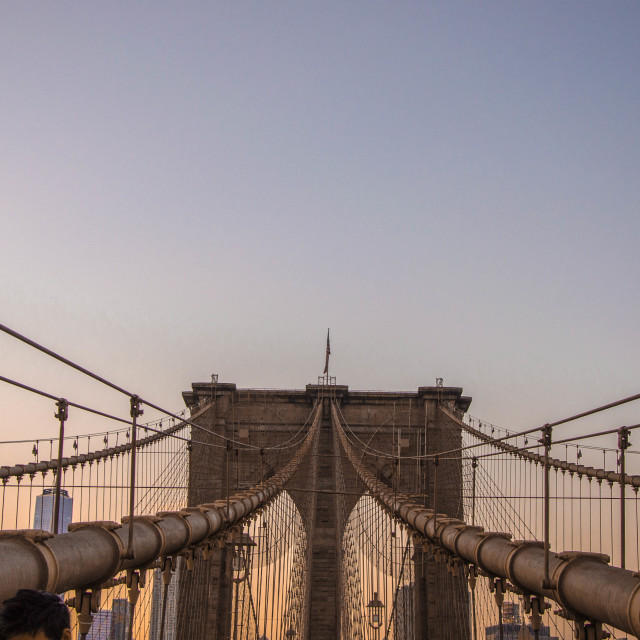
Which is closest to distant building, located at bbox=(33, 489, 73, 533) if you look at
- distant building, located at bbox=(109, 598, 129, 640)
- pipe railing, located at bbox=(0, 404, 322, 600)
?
pipe railing, located at bbox=(0, 404, 322, 600)

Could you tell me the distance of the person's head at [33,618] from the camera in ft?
7.13

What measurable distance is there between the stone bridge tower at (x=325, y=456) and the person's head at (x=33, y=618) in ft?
70.3

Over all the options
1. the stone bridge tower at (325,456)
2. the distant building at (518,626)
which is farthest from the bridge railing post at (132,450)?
the stone bridge tower at (325,456)

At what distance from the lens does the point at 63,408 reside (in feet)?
14.4

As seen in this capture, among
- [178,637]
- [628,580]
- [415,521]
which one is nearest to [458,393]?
[178,637]

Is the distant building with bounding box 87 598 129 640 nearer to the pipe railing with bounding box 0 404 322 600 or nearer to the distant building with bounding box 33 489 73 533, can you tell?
the pipe railing with bounding box 0 404 322 600

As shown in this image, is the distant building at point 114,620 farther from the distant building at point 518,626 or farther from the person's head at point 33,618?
the distant building at point 518,626

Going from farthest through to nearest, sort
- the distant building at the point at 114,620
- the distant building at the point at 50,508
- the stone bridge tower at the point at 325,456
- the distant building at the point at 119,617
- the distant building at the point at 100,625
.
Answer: the stone bridge tower at the point at 325,456
the distant building at the point at 119,617
the distant building at the point at 114,620
the distant building at the point at 100,625
the distant building at the point at 50,508

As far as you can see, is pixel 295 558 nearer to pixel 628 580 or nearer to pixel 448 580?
Result: pixel 448 580

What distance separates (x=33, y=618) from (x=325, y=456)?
78.1 feet

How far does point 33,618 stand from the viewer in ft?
7.18

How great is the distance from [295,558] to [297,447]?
3140 mm

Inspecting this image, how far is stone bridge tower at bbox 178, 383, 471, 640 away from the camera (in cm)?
2347

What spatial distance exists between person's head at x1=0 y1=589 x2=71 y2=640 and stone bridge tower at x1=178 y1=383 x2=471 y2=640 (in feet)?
70.3
